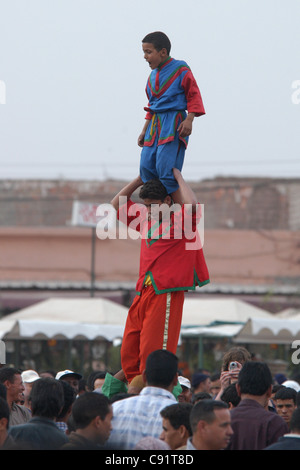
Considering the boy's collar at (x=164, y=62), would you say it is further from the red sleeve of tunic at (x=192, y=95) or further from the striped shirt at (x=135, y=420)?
the striped shirt at (x=135, y=420)

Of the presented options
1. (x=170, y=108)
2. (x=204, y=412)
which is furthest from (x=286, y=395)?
(x=170, y=108)

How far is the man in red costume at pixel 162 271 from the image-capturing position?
6137mm

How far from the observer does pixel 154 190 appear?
615 centimetres

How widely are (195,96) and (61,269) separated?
71.2 ft

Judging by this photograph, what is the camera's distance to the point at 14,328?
1405 cm

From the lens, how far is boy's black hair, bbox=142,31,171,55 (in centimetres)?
619

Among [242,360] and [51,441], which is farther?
[242,360]

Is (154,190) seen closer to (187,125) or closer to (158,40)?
(187,125)

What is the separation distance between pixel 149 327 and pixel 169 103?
165 centimetres

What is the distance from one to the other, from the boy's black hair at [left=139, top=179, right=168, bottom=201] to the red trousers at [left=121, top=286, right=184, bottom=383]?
26.4 inches

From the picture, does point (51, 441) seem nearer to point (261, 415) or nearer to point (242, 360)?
point (261, 415)

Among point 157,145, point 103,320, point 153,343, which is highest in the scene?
point 157,145

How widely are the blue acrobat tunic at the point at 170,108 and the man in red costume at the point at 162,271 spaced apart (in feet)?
0.31
